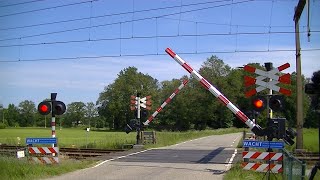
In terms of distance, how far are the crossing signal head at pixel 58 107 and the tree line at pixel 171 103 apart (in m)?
84.8

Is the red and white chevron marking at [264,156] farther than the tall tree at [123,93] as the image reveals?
No

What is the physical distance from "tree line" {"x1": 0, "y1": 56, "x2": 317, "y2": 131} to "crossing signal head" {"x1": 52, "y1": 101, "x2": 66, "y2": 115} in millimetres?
84830

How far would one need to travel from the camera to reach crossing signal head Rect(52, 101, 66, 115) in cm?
1638

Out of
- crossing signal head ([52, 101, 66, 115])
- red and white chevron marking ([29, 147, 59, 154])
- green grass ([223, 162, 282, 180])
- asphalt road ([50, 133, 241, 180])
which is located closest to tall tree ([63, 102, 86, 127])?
asphalt road ([50, 133, 241, 180])

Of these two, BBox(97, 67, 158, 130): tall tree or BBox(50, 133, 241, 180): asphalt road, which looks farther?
BBox(97, 67, 158, 130): tall tree

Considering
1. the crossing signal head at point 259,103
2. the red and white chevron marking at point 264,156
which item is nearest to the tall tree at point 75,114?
the red and white chevron marking at point 264,156

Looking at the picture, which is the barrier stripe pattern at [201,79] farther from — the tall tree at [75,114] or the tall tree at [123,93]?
the tall tree at [75,114]

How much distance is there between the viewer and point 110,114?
120688 millimetres

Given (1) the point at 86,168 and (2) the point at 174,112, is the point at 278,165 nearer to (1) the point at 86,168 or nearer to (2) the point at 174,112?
(1) the point at 86,168

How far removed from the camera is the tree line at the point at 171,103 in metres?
108

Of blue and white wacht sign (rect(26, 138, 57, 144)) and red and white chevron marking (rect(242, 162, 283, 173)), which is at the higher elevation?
blue and white wacht sign (rect(26, 138, 57, 144))

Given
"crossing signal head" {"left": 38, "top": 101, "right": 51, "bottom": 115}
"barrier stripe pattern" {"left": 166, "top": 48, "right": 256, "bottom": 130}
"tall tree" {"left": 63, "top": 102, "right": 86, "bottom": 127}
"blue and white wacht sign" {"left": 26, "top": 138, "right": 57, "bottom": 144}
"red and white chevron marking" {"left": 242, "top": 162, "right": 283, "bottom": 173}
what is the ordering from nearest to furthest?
"red and white chevron marking" {"left": 242, "top": 162, "right": 283, "bottom": 173} → "crossing signal head" {"left": 38, "top": 101, "right": 51, "bottom": 115} → "blue and white wacht sign" {"left": 26, "top": 138, "right": 57, "bottom": 144} → "barrier stripe pattern" {"left": 166, "top": 48, "right": 256, "bottom": 130} → "tall tree" {"left": 63, "top": 102, "right": 86, "bottom": 127}

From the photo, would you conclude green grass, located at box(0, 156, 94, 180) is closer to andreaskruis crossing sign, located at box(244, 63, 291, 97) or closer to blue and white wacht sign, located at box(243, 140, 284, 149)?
blue and white wacht sign, located at box(243, 140, 284, 149)

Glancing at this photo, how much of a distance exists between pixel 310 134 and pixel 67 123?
138105mm
